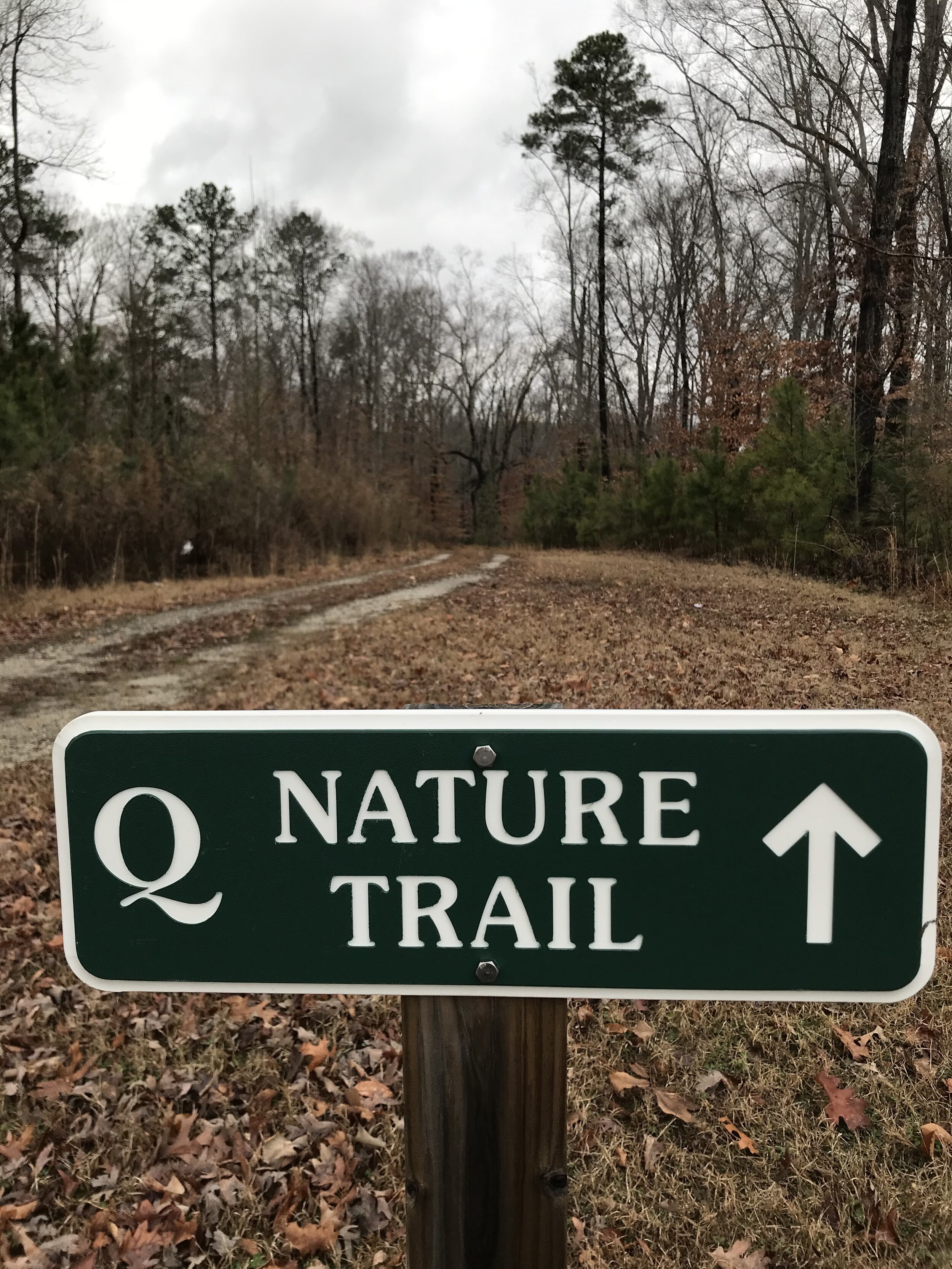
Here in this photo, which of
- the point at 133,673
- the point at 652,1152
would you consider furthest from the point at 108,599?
the point at 652,1152

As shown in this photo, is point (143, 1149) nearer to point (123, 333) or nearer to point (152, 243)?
point (123, 333)

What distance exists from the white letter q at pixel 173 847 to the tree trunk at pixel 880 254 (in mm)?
15112

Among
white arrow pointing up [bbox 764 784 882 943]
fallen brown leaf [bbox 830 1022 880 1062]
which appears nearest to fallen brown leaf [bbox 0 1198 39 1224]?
fallen brown leaf [bbox 830 1022 880 1062]

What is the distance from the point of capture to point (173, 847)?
879 mm

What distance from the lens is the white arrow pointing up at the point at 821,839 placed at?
818mm

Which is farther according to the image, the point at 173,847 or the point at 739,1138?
the point at 739,1138

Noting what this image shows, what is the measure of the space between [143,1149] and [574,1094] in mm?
1262

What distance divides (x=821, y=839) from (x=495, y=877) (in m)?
0.31

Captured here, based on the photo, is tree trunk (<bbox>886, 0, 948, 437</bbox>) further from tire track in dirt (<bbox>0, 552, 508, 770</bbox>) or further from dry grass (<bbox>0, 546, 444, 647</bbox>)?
dry grass (<bbox>0, 546, 444, 647</bbox>)

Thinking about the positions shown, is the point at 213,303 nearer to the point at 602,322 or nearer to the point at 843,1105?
the point at 602,322

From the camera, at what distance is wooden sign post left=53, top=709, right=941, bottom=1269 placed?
32.4 inches

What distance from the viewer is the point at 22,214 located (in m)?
19.3

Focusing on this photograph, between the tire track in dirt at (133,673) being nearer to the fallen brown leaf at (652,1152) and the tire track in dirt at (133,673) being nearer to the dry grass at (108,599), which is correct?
Answer: the dry grass at (108,599)

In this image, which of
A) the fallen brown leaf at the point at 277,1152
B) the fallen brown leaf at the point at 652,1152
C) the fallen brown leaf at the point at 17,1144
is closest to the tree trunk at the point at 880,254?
the fallen brown leaf at the point at 652,1152
